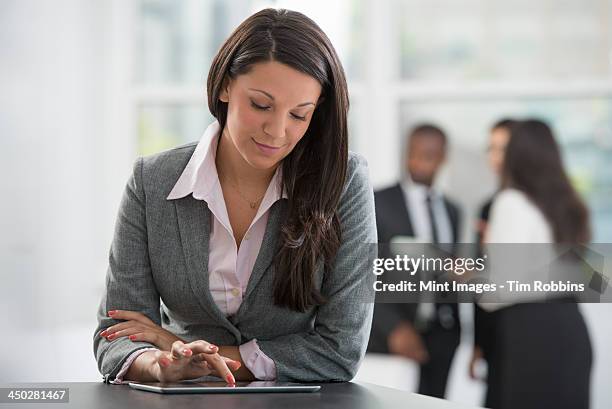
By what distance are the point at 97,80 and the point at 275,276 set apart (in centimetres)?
297

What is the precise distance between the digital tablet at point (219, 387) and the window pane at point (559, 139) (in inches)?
116

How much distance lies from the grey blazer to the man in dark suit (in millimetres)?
2076

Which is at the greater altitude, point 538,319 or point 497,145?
point 497,145

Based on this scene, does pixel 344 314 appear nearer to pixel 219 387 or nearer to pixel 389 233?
pixel 219 387

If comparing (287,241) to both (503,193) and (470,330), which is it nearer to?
(503,193)

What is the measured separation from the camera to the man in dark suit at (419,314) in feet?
13.0

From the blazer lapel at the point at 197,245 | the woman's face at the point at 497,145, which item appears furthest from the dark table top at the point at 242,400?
the woman's face at the point at 497,145

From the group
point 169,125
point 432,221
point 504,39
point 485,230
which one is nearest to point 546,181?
point 485,230

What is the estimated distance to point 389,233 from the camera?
3961 mm

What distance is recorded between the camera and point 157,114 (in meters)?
4.55

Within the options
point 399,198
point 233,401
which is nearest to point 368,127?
point 399,198

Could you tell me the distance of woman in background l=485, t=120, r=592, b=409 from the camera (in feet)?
11.0

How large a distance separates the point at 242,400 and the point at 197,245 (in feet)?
1.54

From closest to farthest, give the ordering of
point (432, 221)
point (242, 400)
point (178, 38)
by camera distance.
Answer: point (242, 400), point (432, 221), point (178, 38)
